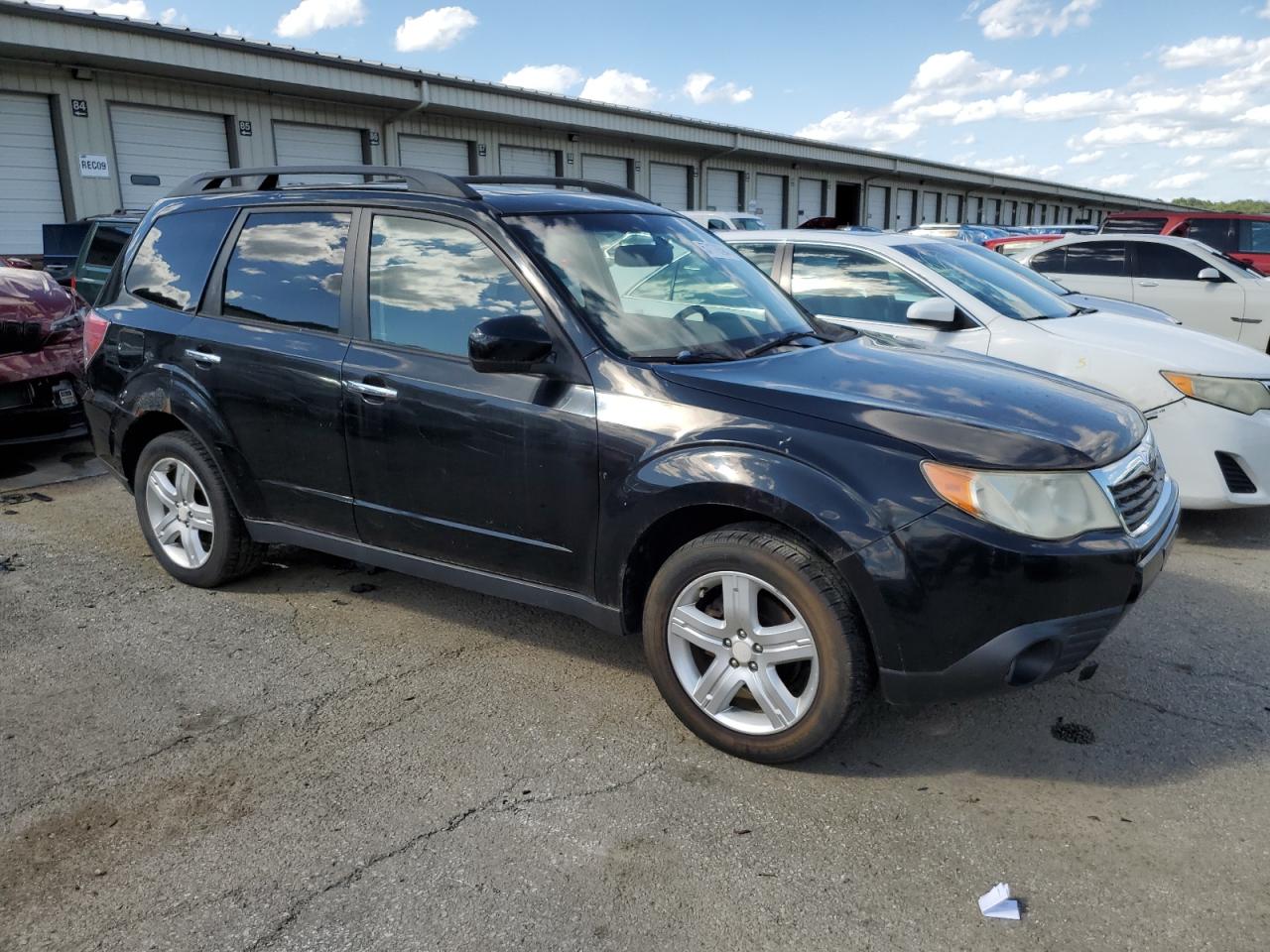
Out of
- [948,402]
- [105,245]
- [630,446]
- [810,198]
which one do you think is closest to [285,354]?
[630,446]

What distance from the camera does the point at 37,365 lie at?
6.56m

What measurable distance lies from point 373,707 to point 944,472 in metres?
2.16

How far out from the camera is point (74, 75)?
15.4m

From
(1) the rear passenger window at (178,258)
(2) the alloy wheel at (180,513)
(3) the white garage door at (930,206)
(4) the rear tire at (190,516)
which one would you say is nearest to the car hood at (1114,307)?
(1) the rear passenger window at (178,258)

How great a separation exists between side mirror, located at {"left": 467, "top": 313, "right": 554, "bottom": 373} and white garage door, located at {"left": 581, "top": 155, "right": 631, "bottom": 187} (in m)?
22.7

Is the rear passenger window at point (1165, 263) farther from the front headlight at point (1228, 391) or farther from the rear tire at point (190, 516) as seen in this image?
the rear tire at point (190, 516)

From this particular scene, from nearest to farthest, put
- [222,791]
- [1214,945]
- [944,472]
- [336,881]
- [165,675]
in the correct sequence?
[1214,945] → [336,881] → [944,472] → [222,791] → [165,675]

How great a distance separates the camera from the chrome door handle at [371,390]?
146 inches

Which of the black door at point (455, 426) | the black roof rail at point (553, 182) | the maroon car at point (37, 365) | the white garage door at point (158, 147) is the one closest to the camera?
the black door at point (455, 426)

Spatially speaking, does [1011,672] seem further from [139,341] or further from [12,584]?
[12,584]

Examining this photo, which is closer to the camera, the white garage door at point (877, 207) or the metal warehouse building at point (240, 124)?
the metal warehouse building at point (240, 124)

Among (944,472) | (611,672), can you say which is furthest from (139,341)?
(944,472)

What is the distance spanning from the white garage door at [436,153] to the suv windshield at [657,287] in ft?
59.0

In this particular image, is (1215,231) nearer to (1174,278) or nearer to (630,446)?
(1174,278)
